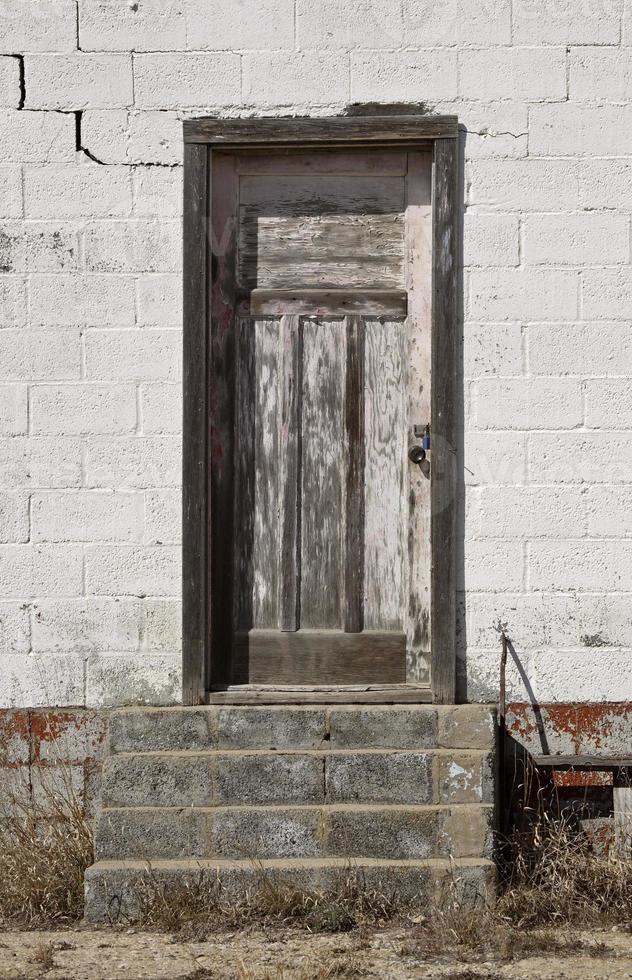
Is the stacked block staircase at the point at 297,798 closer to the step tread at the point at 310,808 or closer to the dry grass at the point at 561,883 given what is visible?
the step tread at the point at 310,808

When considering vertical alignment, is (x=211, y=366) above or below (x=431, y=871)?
above

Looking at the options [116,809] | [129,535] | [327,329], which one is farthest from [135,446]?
[116,809]

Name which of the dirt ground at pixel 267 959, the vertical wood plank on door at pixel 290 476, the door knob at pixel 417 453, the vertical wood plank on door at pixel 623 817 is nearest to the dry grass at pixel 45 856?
the dirt ground at pixel 267 959

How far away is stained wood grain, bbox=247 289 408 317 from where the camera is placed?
484 centimetres

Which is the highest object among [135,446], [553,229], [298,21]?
[298,21]

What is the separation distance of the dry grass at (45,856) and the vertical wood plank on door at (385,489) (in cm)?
150

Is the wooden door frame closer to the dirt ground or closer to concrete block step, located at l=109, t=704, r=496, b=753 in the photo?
concrete block step, located at l=109, t=704, r=496, b=753

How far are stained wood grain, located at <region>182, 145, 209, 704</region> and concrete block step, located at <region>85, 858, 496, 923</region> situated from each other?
83 cm

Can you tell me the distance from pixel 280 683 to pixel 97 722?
81cm

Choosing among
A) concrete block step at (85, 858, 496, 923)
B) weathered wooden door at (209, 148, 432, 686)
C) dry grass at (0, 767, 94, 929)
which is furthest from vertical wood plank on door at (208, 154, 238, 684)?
concrete block step at (85, 858, 496, 923)

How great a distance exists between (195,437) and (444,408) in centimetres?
108

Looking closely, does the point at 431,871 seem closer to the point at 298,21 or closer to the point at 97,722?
the point at 97,722

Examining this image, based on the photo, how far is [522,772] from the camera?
460 centimetres

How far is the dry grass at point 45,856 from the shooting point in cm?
413
